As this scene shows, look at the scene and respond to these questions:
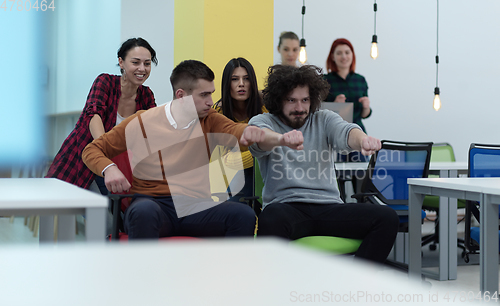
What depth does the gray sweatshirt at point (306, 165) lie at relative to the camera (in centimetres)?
224

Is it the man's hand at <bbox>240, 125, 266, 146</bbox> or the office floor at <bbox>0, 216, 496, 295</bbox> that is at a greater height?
the man's hand at <bbox>240, 125, 266, 146</bbox>

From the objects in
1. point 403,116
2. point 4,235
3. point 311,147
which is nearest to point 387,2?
point 403,116

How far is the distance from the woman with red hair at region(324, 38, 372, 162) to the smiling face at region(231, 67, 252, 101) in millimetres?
1428

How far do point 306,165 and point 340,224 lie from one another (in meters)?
0.35

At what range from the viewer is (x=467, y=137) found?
6.13m

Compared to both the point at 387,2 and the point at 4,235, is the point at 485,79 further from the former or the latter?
the point at 4,235

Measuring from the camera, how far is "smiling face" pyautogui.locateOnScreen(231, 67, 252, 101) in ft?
8.98

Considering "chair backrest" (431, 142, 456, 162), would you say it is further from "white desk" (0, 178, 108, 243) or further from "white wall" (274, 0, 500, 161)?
"white desk" (0, 178, 108, 243)

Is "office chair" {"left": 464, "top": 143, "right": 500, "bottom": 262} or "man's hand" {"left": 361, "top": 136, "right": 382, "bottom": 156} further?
"office chair" {"left": 464, "top": 143, "right": 500, "bottom": 262}

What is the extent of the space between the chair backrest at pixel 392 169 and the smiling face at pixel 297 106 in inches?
33.0

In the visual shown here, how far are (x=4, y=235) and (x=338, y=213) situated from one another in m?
3.70

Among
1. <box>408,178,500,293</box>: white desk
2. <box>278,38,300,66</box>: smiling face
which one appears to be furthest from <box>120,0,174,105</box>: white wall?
<box>408,178,500,293</box>: white desk

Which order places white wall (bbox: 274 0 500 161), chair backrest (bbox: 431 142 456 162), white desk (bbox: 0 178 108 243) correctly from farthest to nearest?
white wall (bbox: 274 0 500 161)
chair backrest (bbox: 431 142 456 162)
white desk (bbox: 0 178 108 243)

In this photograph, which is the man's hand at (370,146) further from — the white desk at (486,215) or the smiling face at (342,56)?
the smiling face at (342,56)
